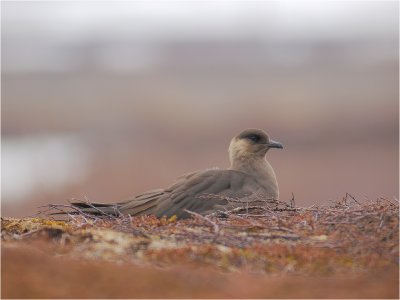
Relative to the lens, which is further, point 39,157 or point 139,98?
point 139,98

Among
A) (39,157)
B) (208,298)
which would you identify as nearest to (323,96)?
(39,157)

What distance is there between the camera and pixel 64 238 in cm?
600

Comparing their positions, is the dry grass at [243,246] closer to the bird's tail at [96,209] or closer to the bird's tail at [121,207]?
the bird's tail at [96,209]

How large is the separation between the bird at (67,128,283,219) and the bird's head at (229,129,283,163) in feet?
0.81

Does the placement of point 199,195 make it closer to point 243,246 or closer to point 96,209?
point 96,209

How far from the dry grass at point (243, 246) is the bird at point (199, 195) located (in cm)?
115

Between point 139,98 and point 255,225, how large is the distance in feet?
74.2

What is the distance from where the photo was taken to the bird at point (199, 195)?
802 cm

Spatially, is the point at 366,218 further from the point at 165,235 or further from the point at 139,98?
the point at 139,98

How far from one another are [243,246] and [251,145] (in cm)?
401

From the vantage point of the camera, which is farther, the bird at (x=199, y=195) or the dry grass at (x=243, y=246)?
the bird at (x=199, y=195)

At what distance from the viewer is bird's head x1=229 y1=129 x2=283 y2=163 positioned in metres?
9.59

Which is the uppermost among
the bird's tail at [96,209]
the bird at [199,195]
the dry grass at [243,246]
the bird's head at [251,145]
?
the bird's head at [251,145]

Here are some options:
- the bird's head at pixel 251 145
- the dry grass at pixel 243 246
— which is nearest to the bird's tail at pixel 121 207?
the dry grass at pixel 243 246
